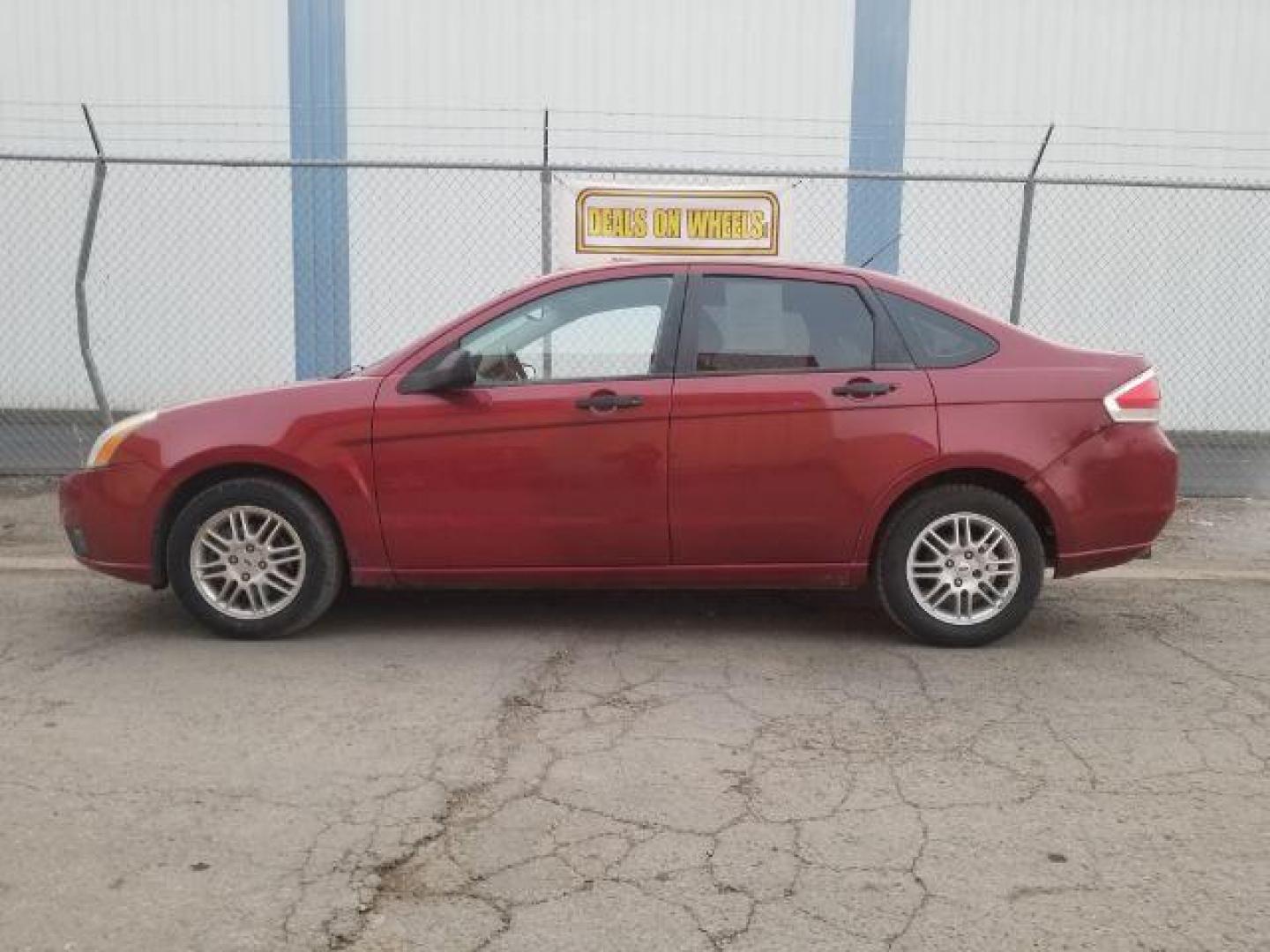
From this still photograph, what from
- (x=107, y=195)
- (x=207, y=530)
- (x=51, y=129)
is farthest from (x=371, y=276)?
(x=207, y=530)

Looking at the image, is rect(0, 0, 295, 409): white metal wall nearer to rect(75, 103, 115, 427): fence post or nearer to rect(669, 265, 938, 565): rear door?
rect(75, 103, 115, 427): fence post

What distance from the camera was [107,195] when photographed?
11625 millimetres

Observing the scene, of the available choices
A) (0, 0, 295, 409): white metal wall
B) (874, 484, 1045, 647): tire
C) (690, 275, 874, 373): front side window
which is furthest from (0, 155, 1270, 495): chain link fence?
(874, 484, 1045, 647): tire

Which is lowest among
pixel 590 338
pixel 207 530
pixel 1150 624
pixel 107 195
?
pixel 1150 624

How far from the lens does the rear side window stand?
5070 mm

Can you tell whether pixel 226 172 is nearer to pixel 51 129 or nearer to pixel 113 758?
pixel 51 129

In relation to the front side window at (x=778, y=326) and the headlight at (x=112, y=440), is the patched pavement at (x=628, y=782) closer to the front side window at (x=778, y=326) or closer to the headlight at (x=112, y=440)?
the headlight at (x=112, y=440)

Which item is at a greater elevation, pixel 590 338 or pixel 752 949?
pixel 590 338

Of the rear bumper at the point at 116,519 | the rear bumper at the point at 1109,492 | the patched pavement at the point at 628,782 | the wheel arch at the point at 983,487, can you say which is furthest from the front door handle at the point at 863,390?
the rear bumper at the point at 116,519

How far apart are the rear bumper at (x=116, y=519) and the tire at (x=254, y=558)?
5.1 inches

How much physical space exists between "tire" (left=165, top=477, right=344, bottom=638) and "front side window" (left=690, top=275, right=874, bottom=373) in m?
1.76

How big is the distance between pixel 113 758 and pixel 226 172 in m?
8.91

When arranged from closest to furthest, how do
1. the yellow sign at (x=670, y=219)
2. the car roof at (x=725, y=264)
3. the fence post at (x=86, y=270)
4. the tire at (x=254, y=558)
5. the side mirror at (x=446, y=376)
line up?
the side mirror at (x=446, y=376) < the tire at (x=254, y=558) < the car roof at (x=725, y=264) < the yellow sign at (x=670, y=219) < the fence post at (x=86, y=270)

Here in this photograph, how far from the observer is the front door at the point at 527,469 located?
4996 millimetres
